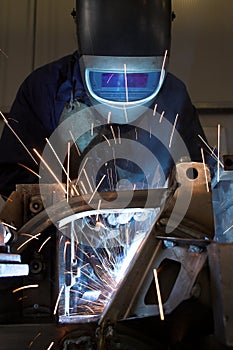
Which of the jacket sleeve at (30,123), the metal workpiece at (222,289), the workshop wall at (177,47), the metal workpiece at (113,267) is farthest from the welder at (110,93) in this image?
the metal workpiece at (222,289)

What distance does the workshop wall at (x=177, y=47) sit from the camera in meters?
2.83

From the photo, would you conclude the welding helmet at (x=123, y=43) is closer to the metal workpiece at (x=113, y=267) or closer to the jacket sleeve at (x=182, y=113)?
the jacket sleeve at (x=182, y=113)

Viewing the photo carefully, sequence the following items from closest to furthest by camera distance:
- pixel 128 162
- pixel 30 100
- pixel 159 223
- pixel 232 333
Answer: pixel 232 333
pixel 159 223
pixel 128 162
pixel 30 100

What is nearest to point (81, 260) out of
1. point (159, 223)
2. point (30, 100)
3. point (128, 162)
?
point (159, 223)

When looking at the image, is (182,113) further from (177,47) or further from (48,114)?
(177,47)

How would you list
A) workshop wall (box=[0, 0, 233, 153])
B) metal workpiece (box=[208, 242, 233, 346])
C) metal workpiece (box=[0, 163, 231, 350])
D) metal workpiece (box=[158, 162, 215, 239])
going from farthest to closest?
workshop wall (box=[0, 0, 233, 153]), metal workpiece (box=[158, 162, 215, 239]), metal workpiece (box=[0, 163, 231, 350]), metal workpiece (box=[208, 242, 233, 346])

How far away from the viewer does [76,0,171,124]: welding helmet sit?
62.0 inches

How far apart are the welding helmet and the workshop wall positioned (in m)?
1.19

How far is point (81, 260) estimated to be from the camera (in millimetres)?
1146

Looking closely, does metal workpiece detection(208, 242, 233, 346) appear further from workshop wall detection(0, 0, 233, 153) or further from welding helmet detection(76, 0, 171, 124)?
workshop wall detection(0, 0, 233, 153)

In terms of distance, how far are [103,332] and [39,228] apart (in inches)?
13.3

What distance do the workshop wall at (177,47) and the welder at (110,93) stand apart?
0.70 m

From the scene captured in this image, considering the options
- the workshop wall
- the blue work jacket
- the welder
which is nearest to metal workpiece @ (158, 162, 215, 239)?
the welder

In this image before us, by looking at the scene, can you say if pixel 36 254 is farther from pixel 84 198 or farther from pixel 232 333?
pixel 232 333
